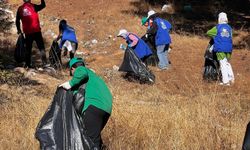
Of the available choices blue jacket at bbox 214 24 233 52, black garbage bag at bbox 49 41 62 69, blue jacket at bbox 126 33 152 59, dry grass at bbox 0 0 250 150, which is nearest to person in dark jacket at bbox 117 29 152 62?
blue jacket at bbox 126 33 152 59

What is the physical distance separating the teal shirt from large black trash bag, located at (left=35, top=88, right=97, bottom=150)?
0.19m

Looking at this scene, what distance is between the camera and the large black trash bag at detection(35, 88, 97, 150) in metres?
5.71

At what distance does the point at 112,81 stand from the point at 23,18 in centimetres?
243

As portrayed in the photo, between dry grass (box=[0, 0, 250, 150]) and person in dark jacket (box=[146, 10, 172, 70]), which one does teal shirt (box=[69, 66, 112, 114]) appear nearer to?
dry grass (box=[0, 0, 250, 150])

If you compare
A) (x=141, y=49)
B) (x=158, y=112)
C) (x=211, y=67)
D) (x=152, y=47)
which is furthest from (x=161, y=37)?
(x=158, y=112)

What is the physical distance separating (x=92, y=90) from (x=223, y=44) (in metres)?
6.07

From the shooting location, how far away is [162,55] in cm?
1300

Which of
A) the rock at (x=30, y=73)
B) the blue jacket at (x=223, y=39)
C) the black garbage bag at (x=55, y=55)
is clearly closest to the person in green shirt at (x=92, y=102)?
the rock at (x=30, y=73)

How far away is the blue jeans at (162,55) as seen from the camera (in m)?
13.0

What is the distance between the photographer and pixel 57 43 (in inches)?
499

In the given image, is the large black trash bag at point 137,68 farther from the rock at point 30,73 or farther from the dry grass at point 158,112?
the rock at point 30,73

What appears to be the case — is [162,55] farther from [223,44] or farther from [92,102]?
[92,102]

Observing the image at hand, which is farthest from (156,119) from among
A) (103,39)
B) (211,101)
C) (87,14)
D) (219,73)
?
(87,14)

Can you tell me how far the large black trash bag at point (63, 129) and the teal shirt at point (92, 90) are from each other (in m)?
0.19
